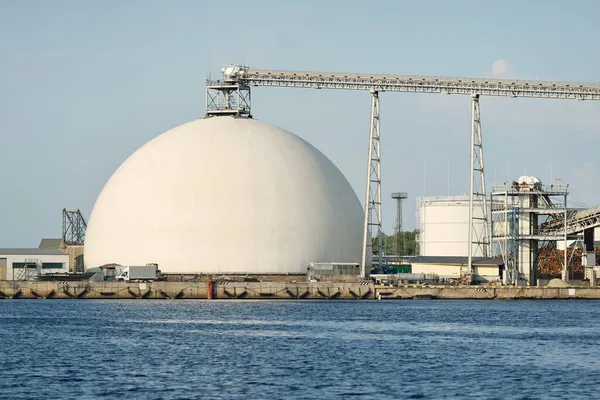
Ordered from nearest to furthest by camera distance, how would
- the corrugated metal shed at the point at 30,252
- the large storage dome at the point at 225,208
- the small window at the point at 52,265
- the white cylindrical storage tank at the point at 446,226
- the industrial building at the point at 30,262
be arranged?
the large storage dome at the point at 225,208 → the industrial building at the point at 30,262 → the small window at the point at 52,265 → the corrugated metal shed at the point at 30,252 → the white cylindrical storage tank at the point at 446,226

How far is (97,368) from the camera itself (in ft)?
142

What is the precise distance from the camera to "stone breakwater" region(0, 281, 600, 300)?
9181cm

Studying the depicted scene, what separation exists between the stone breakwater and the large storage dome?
7.70 metres

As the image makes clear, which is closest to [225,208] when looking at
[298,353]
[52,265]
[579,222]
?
[52,265]

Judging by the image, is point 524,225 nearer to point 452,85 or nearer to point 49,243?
point 452,85

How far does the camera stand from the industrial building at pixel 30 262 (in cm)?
11438

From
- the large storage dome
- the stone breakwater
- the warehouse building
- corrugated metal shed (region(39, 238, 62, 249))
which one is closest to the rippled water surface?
the stone breakwater

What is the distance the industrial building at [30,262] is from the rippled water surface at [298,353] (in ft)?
120

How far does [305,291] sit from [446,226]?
39.3 m

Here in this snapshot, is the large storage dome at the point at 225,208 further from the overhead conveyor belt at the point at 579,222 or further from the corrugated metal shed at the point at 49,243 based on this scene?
the corrugated metal shed at the point at 49,243

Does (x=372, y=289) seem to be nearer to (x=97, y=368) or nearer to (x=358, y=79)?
(x=358, y=79)

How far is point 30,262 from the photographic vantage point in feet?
380

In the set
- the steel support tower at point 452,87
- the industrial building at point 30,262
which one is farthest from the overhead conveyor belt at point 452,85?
the industrial building at point 30,262

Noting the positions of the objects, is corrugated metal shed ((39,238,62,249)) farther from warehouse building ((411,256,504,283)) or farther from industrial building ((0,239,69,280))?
warehouse building ((411,256,504,283))
